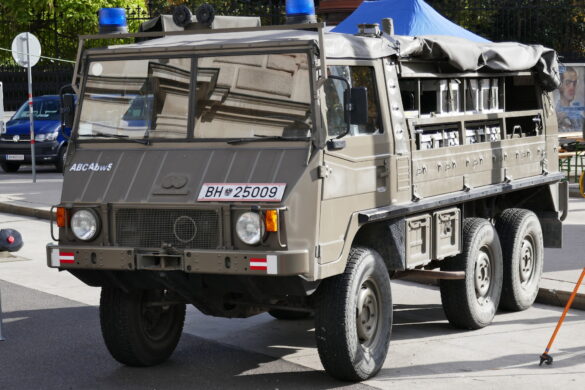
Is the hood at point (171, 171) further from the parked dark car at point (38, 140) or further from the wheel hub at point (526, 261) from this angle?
the parked dark car at point (38, 140)

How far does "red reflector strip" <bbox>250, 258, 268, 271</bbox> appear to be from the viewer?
6656 mm

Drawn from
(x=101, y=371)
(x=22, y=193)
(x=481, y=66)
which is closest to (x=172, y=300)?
(x=101, y=371)

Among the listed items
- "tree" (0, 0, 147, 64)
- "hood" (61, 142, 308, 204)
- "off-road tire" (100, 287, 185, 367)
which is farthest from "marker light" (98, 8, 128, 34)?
"tree" (0, 0, 147, 64)

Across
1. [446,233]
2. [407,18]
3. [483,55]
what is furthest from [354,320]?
[407,18]

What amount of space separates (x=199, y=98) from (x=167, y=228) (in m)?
0.90

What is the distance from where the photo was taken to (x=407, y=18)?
54.4ft

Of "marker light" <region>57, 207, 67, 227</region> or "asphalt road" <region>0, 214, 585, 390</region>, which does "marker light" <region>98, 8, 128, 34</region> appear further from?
"asphalt road" <region>0, 214, 585, 390</region>

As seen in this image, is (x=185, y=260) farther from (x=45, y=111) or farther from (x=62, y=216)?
(x=45, y=111)

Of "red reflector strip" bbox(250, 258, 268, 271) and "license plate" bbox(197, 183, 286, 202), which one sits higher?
"license plate" bbox(197, 183, 286, 202)

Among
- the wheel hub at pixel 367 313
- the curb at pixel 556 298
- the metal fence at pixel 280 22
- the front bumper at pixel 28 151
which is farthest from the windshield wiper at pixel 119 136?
the metal fence at pixel 280 22

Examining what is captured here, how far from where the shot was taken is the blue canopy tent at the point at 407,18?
1628 cm

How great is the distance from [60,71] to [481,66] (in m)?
22.2

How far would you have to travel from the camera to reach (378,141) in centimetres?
768

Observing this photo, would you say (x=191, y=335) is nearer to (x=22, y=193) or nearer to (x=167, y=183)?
(x=167, y=183)
